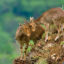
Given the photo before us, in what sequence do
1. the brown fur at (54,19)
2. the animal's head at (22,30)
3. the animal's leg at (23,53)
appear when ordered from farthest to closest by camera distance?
the brown fur at (54,19) → the animal's head at (22,30) → the animal's leg at (23,53)

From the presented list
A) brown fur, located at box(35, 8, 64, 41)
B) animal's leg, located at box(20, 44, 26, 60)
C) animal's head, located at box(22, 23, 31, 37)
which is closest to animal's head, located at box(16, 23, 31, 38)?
animal's head, located at box(22, 23, 31, 37)

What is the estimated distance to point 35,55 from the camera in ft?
16.3

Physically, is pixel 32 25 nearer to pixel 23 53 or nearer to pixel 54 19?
pixel 23 53

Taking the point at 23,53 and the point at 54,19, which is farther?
the point at 54,19

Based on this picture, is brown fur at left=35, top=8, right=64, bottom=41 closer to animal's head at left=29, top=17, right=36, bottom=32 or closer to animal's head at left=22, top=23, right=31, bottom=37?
animal's head at left=29, top=17, right=36, bottom=32

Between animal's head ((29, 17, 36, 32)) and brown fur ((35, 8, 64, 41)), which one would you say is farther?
brown fur ((35, 8, 64, 41))

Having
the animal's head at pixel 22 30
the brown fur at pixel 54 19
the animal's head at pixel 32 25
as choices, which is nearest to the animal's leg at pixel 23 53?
the animal's head at pixel 22 30

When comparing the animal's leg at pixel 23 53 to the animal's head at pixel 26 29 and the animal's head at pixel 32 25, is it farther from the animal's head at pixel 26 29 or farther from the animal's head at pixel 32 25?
the animal's head at pixel 32 25

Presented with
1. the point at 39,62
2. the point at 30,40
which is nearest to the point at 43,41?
the point at 30,40

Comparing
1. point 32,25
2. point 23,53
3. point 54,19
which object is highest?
point 54,19

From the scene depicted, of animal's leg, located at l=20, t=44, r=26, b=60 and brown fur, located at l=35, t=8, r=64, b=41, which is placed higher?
brown fur, located at l=35, t=8, r=64, b=41

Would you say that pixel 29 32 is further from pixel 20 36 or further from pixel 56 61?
pixel 56 61

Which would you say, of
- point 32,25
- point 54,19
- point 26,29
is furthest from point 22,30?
point 54,19

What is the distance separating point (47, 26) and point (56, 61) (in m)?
1.19
